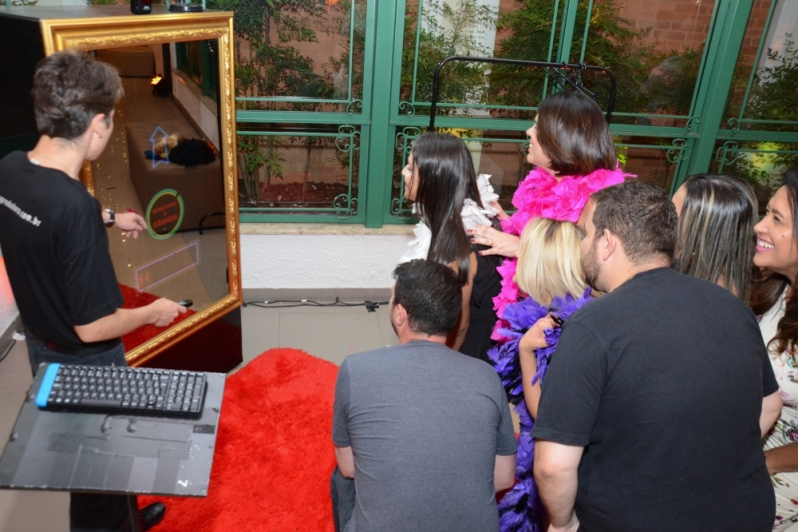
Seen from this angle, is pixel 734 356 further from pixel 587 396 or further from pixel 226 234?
pixel 226 234

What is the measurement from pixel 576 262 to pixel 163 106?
165cm

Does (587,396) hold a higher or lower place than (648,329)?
lower

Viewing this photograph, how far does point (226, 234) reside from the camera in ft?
9.77

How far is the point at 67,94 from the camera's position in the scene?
65.7 inches

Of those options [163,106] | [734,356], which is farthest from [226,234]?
[734,356]

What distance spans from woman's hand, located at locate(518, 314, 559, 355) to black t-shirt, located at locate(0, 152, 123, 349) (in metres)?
1.21

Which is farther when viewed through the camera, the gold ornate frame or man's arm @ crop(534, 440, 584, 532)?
the gold ornate frame

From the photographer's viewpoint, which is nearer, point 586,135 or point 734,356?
point 734,356

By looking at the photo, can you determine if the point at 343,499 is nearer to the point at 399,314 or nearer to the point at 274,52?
the point at 399,314

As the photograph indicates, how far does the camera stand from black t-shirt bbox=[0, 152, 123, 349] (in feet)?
5.46

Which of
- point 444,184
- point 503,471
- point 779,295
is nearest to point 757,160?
point 779,295

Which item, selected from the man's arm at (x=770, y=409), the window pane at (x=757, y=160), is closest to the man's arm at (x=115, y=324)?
the man's arm at (x=770, y=409)

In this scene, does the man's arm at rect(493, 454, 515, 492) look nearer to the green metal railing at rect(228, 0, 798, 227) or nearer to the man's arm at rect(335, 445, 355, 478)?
the man's arm at rect(335, 445, 355, 478)

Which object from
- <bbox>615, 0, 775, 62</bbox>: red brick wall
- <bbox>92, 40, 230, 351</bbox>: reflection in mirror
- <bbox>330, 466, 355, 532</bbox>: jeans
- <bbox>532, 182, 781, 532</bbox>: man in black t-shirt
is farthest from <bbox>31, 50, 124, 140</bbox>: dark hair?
<bbox>615, 0, 775, 62</bbox>: red brick wall
